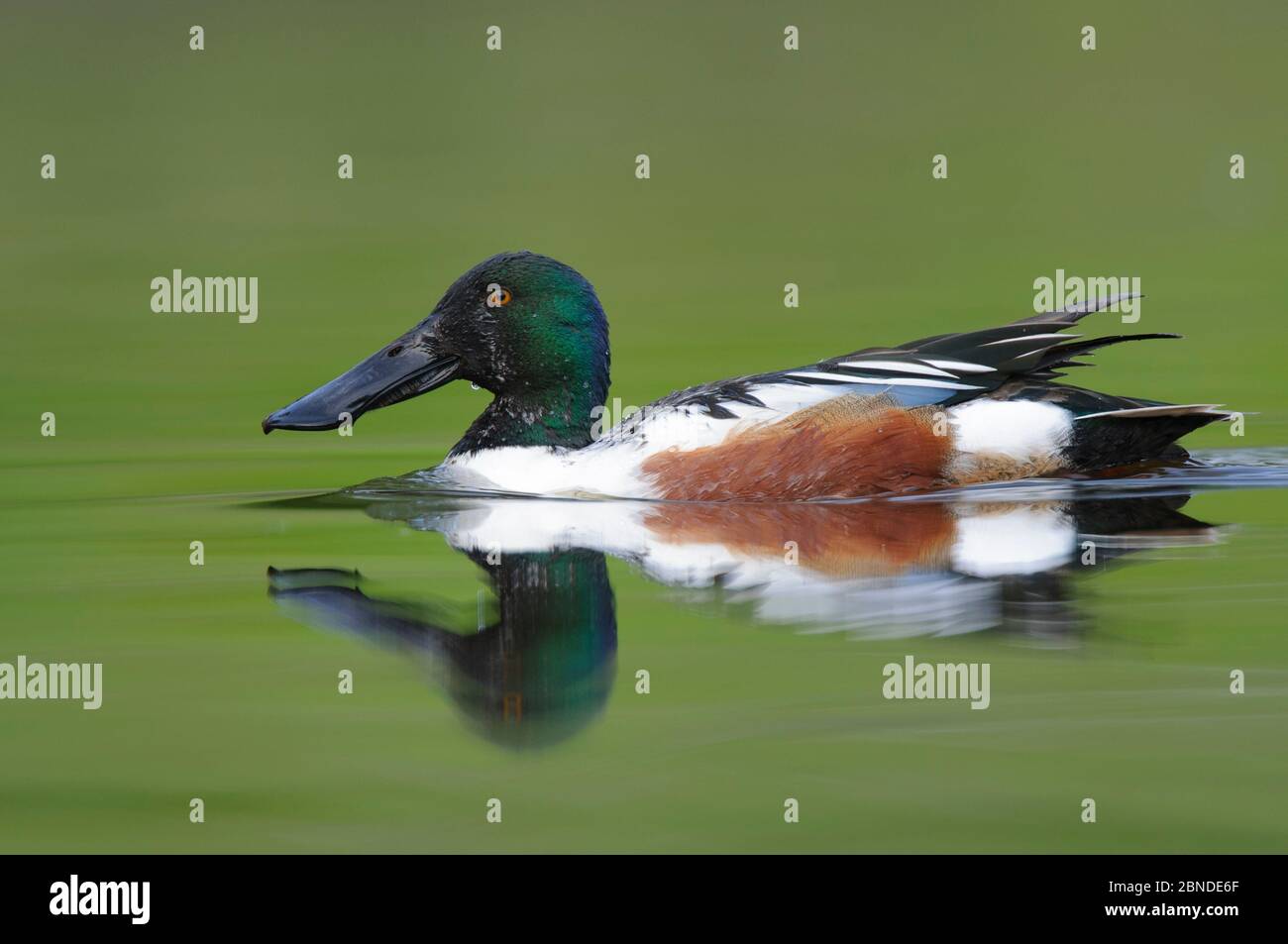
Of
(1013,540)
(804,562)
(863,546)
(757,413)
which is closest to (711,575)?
(804,562)

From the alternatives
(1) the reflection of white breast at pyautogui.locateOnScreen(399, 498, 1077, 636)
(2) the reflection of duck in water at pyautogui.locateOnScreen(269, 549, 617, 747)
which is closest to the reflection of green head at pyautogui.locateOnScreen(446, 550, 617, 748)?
(2) the reflection of duck in water at pyautogui.locateOnScreen(269, 549, 617, 747)

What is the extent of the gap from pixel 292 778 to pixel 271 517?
12.3ft

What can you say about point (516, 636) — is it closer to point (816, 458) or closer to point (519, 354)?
point (816, 458)

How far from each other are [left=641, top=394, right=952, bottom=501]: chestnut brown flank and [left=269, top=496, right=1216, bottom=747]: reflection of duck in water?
0.52 ft

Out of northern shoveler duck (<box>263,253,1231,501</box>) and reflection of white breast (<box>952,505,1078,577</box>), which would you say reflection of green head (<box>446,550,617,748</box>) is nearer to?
reflection of white breast (<box>952,505,1078,577</box>)

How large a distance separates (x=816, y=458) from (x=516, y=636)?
8.85 ft

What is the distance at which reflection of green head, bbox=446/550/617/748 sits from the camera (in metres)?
5.00

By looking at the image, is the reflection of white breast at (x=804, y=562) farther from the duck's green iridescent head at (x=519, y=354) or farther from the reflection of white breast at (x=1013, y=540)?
the duck's green iridescent head at (x=519, y=354)

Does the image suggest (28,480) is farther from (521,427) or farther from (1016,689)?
(1016,689)

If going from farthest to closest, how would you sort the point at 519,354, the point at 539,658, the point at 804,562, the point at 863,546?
the point at 519,354
the point at 863,546
the point at 804,562
the point at 539,658

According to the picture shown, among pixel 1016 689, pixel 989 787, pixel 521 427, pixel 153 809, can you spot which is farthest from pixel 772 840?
pixel 521 427

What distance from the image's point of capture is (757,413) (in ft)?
26.5

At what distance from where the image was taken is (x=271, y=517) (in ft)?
26.8

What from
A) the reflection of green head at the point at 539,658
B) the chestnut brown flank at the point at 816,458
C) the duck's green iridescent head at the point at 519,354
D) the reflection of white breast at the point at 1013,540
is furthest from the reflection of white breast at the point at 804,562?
the duck's green iridescent head at the point at 519,354
